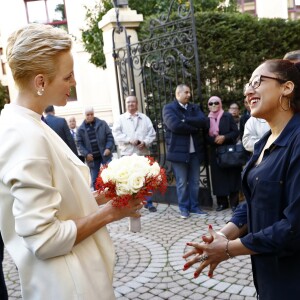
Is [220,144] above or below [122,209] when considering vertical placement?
below

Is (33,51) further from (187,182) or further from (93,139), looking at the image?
(93,139)

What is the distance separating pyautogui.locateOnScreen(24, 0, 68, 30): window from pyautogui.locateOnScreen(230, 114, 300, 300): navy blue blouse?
2112 centimetres

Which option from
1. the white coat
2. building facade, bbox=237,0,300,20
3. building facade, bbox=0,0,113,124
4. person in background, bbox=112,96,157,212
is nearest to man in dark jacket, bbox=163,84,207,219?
person in background, bbox=112,96,157,212

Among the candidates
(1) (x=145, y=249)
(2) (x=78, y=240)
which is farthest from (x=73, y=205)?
(1) (x=145, y=249)

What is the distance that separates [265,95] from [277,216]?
0.62 m

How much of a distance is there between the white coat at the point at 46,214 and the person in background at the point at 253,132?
4.36 meters

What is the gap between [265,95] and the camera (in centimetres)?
198

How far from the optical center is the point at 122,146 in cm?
707

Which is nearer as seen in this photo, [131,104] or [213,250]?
[213,250]

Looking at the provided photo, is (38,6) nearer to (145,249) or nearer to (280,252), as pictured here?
(145,249)

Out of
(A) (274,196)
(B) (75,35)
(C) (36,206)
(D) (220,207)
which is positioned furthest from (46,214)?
(B) (75,35)

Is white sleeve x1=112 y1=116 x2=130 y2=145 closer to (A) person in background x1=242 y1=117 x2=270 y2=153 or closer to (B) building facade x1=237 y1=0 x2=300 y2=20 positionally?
(A) person in background x1=242 y1=117 x2=270 y2=153

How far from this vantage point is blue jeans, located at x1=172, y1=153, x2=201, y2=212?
645 cm

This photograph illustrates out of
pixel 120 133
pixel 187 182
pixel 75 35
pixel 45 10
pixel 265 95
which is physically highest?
pixel 45 10
